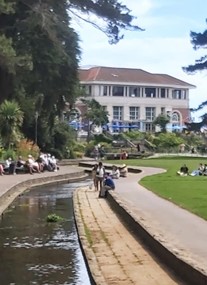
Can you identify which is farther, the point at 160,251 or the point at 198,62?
the point at 198,62

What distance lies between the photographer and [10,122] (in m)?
48.6

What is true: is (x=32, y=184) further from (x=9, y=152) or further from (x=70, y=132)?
(x=70, y=132)

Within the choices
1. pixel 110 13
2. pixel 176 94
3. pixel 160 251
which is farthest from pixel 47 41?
pixel 176 94

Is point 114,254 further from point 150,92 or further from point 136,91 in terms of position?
point 150,92

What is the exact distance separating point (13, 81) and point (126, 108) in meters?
85.5

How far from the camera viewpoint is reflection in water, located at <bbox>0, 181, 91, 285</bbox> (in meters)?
12.1

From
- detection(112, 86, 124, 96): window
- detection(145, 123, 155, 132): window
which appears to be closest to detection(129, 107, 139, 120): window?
detection(145, 123, 155, 132): window

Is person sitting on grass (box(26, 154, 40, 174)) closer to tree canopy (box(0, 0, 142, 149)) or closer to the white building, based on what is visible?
tree canopy (box(0, 0, 142, 149))

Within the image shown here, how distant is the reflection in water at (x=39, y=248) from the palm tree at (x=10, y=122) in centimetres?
2304

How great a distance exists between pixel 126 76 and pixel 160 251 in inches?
4416

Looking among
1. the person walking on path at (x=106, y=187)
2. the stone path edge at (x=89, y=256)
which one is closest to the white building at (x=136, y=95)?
the person walking on path at (x=106, y=187)

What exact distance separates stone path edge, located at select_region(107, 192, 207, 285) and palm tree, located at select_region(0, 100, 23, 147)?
27.7 metres

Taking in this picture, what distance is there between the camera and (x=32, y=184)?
115ft

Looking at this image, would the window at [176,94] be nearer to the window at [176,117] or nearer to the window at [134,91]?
the window at [176,117]
